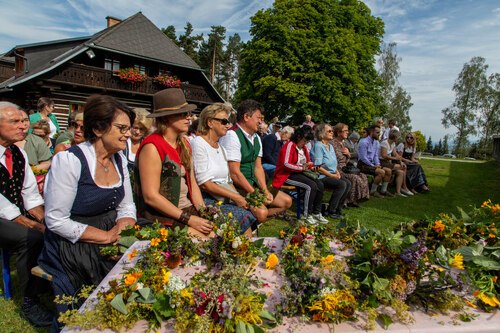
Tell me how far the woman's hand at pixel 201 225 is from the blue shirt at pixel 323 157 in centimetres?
418

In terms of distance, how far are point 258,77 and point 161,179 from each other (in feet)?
75.3

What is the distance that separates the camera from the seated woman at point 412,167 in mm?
9605

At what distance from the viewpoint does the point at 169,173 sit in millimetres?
2885

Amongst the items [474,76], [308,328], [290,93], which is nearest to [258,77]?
[290,93]

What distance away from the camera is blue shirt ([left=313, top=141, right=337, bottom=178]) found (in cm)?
664

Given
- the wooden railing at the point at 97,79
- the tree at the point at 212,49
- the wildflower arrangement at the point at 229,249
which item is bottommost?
the wildflower arrangement at the point at 229,249

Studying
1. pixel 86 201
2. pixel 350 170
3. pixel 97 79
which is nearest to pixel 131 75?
pixel 97 79

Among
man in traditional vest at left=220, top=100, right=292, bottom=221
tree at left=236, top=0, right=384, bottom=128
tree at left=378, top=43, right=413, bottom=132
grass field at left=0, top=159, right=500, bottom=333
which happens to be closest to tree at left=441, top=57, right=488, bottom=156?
tree at left=378, top=43, right=413, bottom=132

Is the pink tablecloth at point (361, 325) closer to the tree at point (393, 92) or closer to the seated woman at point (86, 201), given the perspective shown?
the seated woman at point (86, 201)

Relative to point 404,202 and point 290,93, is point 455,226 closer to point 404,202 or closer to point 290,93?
point 404,202

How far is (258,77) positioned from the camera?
24891mm

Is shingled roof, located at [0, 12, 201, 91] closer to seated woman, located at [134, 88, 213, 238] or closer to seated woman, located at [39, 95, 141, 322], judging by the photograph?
seated woman, located at [134, 88, 213, 238]

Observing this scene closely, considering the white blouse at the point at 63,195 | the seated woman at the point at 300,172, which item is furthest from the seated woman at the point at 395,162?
the white blouse at the point at 63,195

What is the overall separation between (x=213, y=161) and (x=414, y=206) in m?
6.02
